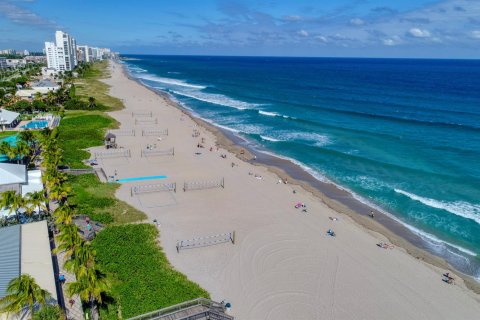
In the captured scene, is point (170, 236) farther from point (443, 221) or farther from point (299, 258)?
point (443, 221)

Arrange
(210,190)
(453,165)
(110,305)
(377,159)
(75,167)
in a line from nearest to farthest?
(110,305)
(210,190)
(75,167)
(453,165)
(377,159)

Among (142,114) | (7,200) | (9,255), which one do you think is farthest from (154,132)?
(9,255)

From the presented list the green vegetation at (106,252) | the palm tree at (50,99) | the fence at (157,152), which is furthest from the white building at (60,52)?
the fence at (157,152)

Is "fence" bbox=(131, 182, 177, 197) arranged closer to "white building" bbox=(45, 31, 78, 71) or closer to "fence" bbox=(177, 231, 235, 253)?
"fence" bbox=(177, 231, 235, 253)

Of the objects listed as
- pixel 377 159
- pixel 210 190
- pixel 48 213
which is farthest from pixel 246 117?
pixel 48 213

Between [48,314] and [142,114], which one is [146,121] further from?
[48,314]

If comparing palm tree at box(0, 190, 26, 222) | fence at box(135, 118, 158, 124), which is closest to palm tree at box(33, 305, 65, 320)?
palm tree at box(0, 190, 26, 222)
